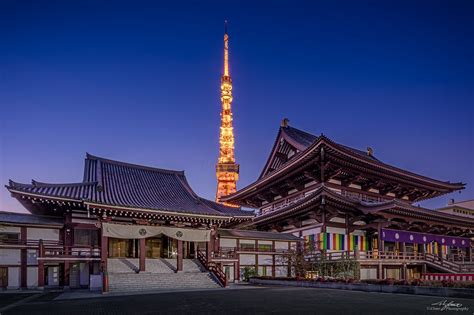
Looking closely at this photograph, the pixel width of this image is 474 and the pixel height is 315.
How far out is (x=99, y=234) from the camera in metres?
28.6

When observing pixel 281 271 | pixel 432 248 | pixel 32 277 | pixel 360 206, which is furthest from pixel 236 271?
pixel 432 248

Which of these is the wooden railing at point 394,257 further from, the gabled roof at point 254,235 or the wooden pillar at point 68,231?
the wooden pillar at point 68,231

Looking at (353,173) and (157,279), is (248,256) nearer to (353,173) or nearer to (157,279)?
(157,279)

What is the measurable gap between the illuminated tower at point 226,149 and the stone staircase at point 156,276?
2342 inches

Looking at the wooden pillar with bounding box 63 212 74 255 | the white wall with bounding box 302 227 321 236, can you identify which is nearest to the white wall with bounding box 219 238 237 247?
the white wall with bounding box 302 227 321 236

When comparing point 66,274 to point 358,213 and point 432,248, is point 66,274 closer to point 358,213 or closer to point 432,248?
point 358,213

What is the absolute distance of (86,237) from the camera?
28.4 meters

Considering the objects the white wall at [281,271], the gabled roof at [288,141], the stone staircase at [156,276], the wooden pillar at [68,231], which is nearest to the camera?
the stone staircase at [156,276]

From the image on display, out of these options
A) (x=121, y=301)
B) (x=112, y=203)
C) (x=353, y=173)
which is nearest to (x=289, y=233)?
(x=353, y=173)

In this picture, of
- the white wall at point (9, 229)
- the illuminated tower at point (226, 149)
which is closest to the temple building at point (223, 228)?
the white wall at point (9, 229)

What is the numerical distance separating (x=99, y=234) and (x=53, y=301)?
9.45 meters

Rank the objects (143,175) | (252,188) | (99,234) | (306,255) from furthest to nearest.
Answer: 1. (252,188)
2. (143,175)
3. (306,255)
4. (99,234)

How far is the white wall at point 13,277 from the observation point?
26219mm

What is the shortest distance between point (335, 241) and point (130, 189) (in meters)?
18.0
